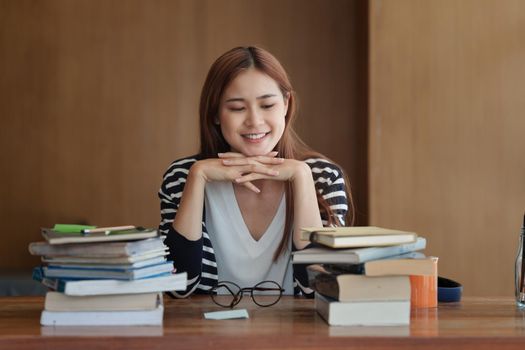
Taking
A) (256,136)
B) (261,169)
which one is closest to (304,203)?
(261,169)

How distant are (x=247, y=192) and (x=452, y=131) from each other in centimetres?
177

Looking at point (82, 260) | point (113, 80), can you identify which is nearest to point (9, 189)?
point (113, 80)

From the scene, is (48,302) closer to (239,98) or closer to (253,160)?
(253,160)

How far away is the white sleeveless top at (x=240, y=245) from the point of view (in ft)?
6.77

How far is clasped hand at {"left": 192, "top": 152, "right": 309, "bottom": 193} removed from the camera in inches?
77.1

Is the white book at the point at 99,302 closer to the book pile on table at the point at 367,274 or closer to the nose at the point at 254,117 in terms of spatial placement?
the book pile on table at the point at 367,274

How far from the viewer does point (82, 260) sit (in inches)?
51.6

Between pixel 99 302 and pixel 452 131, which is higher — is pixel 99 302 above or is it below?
below

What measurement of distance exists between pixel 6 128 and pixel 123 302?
3.24 meters

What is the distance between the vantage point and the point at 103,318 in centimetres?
129

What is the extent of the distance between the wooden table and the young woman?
59 cm

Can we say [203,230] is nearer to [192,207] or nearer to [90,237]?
[192,207]

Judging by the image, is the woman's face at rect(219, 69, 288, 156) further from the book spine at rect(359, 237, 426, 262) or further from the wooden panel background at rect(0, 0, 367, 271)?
the wooden panel background at rect(0, 0, 367, 271)

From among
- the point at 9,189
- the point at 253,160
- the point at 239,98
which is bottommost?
the point at 9,189
